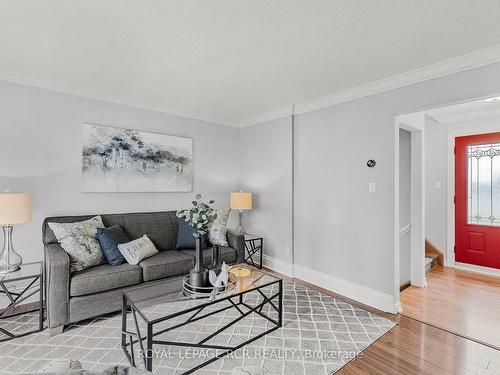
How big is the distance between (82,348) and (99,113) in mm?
2546

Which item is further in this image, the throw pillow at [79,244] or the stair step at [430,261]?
the stair step at [430,261]

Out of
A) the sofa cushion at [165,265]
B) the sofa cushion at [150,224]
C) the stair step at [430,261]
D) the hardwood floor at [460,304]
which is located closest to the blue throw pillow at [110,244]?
the sofa cushion at [165,265]

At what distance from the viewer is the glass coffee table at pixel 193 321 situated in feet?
6.12

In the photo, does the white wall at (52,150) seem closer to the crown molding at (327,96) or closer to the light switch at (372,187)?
the crown molding at (327,96)

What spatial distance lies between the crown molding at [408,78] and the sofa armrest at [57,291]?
3161 mm

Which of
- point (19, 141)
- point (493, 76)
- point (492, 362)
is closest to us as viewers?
point (492, 362)

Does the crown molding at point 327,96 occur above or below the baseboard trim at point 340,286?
above

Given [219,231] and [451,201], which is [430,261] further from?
[219,231]

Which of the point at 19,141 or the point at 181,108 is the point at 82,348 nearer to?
the point at 19,141

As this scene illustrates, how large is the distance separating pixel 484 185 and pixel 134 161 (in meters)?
5.12

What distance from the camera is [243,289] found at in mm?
2152

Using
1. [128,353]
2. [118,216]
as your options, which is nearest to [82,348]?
[128,353]

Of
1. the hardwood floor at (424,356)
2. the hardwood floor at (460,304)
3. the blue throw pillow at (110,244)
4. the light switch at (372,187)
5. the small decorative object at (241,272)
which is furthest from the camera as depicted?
the light switch at (372,187)

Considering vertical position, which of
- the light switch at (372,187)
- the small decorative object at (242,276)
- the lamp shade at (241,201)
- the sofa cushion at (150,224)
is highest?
the light switch at (372,187)
